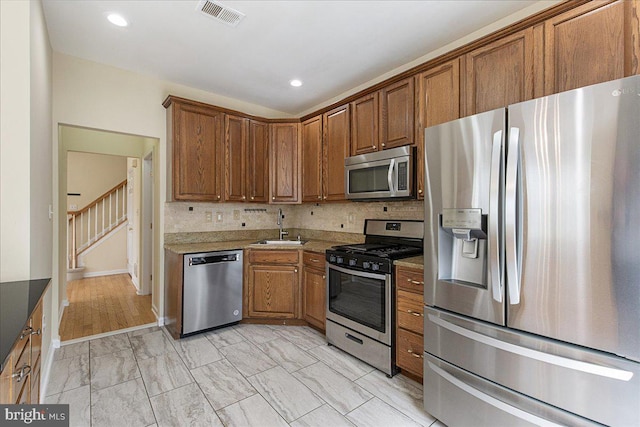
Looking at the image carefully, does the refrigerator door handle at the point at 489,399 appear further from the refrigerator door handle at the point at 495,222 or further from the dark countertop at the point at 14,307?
the dark countertop at the point at 14,307

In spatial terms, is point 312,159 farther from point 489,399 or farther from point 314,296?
point 489,399

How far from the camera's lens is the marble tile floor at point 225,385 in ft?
6.06

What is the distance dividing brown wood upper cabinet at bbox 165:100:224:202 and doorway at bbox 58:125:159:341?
1.35 feet

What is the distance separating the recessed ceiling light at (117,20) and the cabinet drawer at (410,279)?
2870 millimetres

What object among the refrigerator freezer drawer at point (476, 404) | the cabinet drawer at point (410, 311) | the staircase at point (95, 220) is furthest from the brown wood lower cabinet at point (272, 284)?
the staircase at point (95, 220)

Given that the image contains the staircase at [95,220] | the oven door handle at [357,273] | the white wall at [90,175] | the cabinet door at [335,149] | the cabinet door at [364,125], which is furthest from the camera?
the white wall at [90,175]

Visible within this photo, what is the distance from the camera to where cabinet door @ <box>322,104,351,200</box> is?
317 cm

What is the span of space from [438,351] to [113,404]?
2.16 metres

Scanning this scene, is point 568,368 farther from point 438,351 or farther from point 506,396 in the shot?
point 438,351

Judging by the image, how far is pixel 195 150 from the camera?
3252 millimetres

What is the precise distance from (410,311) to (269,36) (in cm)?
249

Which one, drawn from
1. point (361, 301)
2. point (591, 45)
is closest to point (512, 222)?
point (591, 45)

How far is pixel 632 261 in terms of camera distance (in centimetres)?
114

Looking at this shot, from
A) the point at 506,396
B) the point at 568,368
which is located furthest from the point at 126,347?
the point at 568,368
